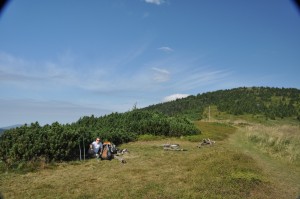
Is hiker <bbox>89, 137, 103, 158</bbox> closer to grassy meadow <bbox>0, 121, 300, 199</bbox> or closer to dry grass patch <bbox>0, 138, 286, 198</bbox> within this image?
grassy meadow <bbox>0, 121, 300, 199</bbox>

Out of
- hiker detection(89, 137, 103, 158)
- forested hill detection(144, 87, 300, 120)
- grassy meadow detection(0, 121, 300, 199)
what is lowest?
grassy meadow detection(0, 121, 300, 199)

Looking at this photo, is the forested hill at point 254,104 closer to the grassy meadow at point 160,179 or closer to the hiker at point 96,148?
the hiker at point 96,148

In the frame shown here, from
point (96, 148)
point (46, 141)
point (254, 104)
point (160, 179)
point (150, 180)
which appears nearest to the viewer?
point (150, 180)

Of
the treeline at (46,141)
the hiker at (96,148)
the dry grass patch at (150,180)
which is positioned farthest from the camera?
the hiker at (96,148)

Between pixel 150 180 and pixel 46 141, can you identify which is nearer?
pixel 150 180

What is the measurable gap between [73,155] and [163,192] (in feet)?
32.7

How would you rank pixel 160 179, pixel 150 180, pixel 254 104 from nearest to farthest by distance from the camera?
1. pixel 150 180
2. pixel 160 179
3. pixel 254 104

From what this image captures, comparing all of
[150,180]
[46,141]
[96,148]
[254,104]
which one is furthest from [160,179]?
[254,104]

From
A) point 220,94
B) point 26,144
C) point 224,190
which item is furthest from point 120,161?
point 220,94

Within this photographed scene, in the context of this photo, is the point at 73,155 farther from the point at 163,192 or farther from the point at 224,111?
the point at 224,111

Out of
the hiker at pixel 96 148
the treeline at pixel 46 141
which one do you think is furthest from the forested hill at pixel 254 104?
the hiker at pixel 96 148

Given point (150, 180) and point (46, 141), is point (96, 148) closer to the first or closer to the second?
point (46, 141)

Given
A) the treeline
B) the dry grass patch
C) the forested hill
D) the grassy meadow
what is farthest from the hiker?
the forested hill

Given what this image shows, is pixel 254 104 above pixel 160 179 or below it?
above
